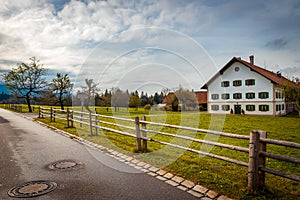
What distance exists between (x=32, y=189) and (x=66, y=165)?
169cm

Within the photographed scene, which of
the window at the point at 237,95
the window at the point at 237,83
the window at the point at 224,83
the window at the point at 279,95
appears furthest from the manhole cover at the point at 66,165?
the window at the point at 279,95

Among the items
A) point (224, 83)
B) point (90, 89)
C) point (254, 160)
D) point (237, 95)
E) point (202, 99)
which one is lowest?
point (254, 160)

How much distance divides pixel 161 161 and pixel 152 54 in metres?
6.18

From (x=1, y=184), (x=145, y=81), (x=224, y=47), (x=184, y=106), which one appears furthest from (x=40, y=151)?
(x=184, y=106)

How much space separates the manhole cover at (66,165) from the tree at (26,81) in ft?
109

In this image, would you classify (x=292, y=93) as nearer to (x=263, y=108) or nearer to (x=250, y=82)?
(x=263, y=108)

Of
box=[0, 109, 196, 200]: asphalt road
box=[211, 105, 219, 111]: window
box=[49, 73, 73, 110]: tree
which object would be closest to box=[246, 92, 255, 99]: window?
box=[211, 105, 219, 111]: window

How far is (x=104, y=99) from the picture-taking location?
33719 millimetres

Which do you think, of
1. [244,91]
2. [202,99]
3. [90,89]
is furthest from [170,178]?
[202,99]

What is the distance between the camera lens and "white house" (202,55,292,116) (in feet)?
109

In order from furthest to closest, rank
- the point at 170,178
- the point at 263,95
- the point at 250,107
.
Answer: the point at 250,107, the point at 263,95, the point at 170,178

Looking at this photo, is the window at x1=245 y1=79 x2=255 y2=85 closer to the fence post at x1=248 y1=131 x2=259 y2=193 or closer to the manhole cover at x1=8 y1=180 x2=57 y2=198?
the fence post at x1=248 y1=131 x2=259 y2=193

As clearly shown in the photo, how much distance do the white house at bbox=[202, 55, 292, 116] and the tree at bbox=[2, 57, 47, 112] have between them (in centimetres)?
3016

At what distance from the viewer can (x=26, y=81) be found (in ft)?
117
